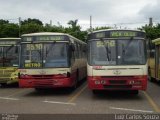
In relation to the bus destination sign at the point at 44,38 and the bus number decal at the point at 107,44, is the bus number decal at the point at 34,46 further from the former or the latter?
the bus number decal at the point at 107,44

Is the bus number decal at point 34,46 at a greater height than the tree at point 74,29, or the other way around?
the tree at point 74,29

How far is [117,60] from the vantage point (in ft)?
59.9

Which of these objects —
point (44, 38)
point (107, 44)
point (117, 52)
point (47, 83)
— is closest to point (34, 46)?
point (44, 38)

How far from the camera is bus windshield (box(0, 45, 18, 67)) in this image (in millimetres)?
25781

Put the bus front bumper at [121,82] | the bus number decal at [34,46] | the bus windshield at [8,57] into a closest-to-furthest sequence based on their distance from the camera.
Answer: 1. the bus front bumper at [121,82]
2. the bus number decal at [34,46]
3. the bus windshield at [8,57]

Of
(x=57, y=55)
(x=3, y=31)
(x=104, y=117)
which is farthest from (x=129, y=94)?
(x=3, y=31)

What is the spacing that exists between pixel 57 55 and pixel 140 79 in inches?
172

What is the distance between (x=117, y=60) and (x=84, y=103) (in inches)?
102

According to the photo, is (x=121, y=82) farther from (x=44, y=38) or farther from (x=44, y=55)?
(x=44, y=38)

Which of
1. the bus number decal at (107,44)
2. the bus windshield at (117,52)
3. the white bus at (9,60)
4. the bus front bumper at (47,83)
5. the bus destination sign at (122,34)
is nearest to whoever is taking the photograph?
the bus windshield at (117,52)

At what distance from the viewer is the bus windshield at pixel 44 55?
20094 mm

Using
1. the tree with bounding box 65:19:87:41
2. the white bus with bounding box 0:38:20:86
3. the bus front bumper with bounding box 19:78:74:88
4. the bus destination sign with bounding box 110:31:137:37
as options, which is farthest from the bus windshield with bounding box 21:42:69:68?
the tree with bounding box 65:19:87:41

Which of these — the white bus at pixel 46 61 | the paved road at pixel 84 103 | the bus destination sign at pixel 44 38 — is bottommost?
the paved road at pixel 84 103

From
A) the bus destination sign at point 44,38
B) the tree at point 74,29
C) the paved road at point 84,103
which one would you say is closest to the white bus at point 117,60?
the paved road at point 84,103
